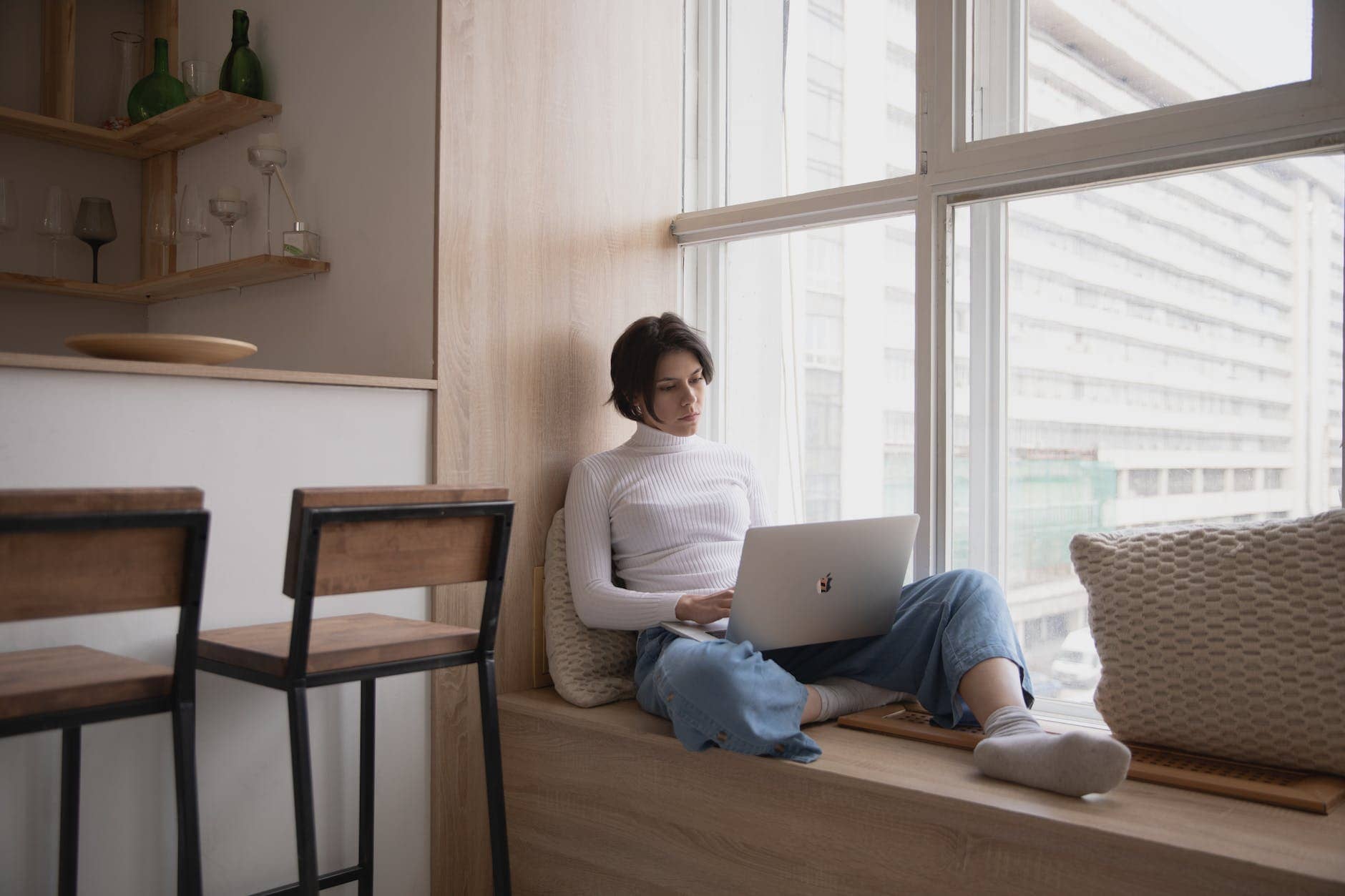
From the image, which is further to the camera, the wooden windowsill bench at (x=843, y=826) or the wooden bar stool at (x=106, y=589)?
the wooden windowsill bench at (x=843, y=826)

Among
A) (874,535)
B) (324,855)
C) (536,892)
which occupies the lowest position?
(536,892)

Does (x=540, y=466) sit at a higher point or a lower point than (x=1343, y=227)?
lower

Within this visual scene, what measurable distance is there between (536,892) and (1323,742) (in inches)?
58.4

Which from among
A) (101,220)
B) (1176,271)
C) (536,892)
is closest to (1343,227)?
(1176,271)

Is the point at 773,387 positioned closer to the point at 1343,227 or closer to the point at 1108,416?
the point at 1108,416

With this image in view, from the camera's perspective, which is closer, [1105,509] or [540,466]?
[1105,509]

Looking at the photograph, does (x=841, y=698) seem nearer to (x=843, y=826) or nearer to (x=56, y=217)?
(x=843, y=826)

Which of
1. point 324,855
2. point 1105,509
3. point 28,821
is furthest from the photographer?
point 1105,509

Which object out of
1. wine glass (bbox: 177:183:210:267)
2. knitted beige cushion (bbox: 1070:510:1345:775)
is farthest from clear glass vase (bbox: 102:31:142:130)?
knitted beige cushion (bbox: 1070:510:1345:775)

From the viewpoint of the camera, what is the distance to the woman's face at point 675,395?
7.75 ft

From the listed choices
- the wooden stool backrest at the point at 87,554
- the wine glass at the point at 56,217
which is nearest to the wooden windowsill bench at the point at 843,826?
the wooden stool backrest at the point at 87,554

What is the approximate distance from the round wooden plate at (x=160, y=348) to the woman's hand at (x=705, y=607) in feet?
3.14

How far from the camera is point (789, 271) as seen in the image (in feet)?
8.88

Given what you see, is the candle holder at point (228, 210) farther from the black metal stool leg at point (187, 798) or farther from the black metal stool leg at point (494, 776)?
the black metal stool leg at point (187, 798)
